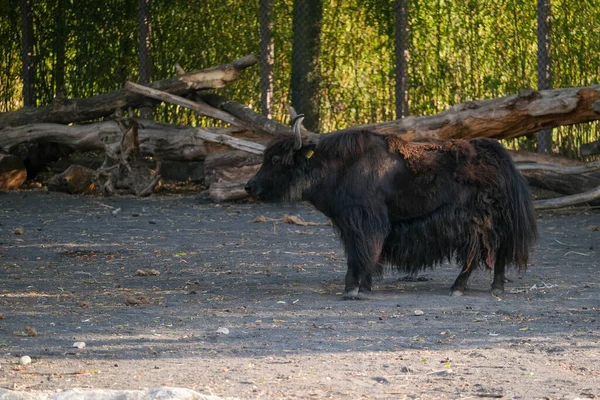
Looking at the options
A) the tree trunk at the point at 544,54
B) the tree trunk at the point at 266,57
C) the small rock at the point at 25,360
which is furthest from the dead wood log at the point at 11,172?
the small rock at the point at 25,360

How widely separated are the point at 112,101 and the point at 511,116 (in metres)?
5.63

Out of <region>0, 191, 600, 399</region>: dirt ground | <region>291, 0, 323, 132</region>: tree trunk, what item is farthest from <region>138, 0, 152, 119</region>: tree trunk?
<region>0, 191, 600, 399</region>: dirt ground

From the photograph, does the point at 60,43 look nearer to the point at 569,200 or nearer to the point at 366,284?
the point at 569,200

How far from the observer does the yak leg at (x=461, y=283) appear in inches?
295

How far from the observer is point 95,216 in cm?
1202

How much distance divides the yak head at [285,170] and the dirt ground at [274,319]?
768 mm

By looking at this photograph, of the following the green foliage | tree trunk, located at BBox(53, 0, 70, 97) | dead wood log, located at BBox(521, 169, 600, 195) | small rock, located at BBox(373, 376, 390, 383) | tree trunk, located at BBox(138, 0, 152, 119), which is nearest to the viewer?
small rock, located at BBox(373, 376, 390, 383)

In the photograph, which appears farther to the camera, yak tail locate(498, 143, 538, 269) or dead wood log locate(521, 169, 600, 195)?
dead wood log locate(521, 169, 600, 195)

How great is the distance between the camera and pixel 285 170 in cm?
766

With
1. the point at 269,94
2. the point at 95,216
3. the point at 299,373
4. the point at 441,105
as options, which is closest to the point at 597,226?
the point at 441,105

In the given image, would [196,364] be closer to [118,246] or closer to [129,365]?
[129,365]

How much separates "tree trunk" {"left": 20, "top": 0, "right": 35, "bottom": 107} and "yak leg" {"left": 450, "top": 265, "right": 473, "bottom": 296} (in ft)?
32.4

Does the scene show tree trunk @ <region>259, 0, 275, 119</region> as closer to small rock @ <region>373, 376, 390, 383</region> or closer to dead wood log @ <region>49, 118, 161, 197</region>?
dead wood log @ <region>49, 118, 161, 197</region>

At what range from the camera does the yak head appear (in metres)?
7.61
